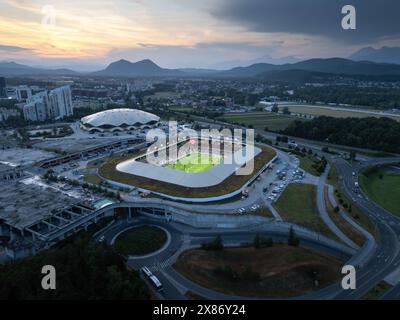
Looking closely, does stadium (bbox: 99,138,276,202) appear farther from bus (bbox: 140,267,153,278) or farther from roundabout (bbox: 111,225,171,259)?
bus (bbox: 140,267,153,278)

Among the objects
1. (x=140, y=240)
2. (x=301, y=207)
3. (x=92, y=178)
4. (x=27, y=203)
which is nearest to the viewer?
(x=140, y=240)

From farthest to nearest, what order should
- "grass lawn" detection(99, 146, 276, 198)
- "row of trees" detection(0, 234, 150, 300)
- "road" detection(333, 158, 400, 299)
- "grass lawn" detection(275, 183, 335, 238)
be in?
"grass lawn" detection(99, 146, 276, 198) < "grass lawn" detection(275, 183, 335, 238) < "road" detection(333, 158, 400, 299) < "row of trees" detection(0, 234, 150, 300)

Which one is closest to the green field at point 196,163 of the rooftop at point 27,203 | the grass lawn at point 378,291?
the rooftop at point 27,203

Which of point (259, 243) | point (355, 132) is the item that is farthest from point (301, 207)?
point (355, 132)

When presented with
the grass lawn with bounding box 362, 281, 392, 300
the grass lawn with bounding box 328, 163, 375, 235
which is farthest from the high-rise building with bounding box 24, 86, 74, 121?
the grass lawn with bounding box 362, 281, 392, 300

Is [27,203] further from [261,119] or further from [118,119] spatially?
[261,119]

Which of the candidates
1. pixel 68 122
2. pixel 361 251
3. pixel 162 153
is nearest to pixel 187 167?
pixel 162 153
